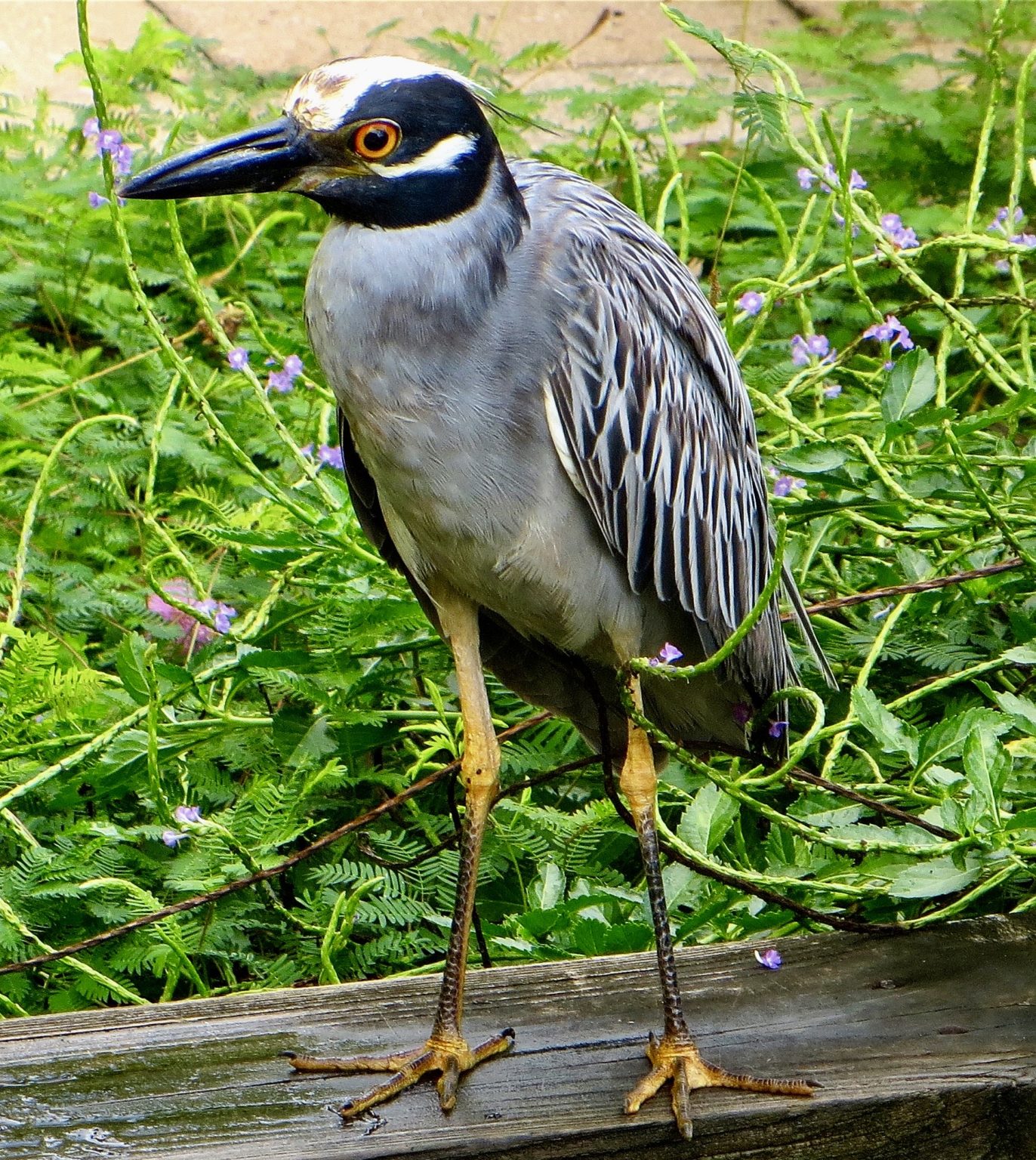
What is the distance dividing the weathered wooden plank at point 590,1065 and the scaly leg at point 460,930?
25 millimetres

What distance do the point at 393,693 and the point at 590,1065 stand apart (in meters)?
1.41

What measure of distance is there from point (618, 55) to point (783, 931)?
206 inches

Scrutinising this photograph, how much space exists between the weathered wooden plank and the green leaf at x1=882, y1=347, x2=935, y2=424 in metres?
0.99

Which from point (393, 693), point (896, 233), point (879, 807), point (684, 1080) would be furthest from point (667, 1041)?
point (896, 233)

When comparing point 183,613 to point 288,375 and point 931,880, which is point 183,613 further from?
point 931,880

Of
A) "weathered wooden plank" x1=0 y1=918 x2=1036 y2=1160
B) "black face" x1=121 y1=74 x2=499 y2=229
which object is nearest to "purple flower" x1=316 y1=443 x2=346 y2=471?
"black face" x1=121 y1=74 x2=499 y2=229

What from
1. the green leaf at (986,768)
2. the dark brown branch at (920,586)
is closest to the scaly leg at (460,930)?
the green leaf at (986,768)

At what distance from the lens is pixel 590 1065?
2105mm

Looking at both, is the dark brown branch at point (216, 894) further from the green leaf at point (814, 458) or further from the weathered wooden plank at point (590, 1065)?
the green leaf at point (814, 458)

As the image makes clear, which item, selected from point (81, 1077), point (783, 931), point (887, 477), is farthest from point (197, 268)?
point (81, 1077)

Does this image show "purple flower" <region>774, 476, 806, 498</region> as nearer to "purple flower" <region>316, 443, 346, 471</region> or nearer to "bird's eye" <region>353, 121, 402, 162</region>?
"purple flower" <region>316, 443, 346, 471</region>

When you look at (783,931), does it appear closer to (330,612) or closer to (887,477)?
(887,477)

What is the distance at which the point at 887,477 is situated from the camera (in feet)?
9.62

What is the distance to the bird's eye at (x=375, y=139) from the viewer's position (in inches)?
81.3
